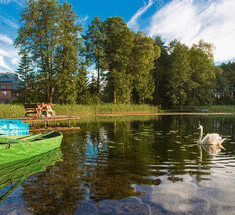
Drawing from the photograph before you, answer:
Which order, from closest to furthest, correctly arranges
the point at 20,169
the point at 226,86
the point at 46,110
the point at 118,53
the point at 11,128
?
the point at 20,169 → the point at 11,128 → the point at 46,110 → the point at 118,53 → the point at 226,86

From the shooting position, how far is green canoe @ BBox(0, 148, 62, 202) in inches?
234

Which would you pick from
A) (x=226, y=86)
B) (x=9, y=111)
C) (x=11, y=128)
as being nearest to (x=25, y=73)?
(x=9, y=111)

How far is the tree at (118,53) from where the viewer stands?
49500 millimetres

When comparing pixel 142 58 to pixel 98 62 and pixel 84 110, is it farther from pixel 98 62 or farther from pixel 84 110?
pixel 84 110

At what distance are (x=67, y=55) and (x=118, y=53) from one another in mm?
13803

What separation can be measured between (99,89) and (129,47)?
12293mm

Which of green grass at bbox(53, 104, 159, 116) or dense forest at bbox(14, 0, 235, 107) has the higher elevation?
dense forest at bbox(14, 0, 235, 107)

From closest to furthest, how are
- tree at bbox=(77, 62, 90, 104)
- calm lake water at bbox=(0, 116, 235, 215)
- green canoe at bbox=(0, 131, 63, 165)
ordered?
calm lake water at bbox=(0, 116, 235, 215), green canoe at bbox=(0, 131, 63, 165), tree at bbox=(77, 62, 90, 104)

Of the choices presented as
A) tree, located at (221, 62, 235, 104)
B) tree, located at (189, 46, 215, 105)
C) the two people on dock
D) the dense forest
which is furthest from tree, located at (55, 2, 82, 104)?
tree, located at (221, 62, 235, 104)

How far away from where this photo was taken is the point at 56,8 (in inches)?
1560

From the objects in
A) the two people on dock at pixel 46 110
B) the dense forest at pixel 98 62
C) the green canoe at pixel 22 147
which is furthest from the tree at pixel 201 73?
the green canoe at pixel 22 147

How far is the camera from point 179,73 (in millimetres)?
61000

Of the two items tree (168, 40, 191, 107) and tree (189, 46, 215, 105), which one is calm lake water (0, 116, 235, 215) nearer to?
tree (168, 40, 191, 107)

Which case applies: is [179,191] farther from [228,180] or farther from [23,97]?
[23,97]
